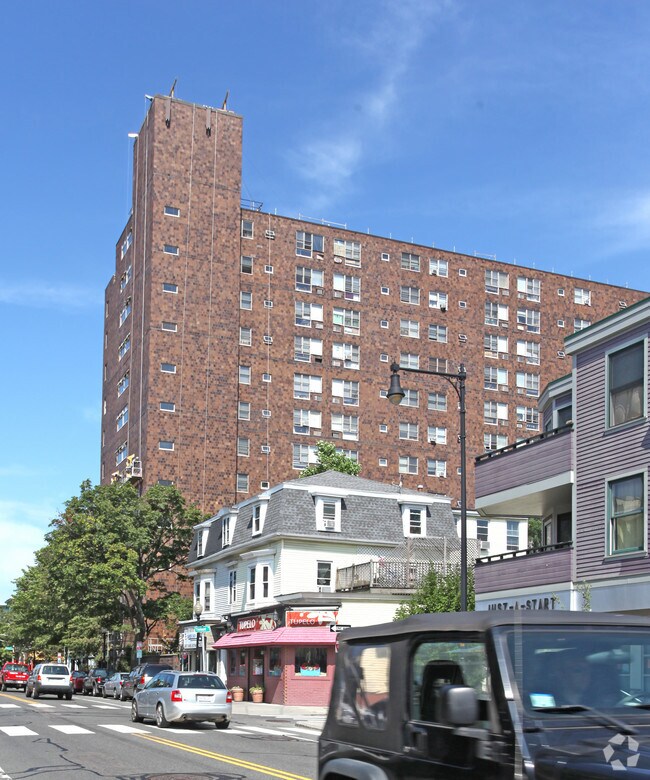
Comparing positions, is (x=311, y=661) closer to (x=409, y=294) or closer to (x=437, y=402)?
(x=437, y=402)

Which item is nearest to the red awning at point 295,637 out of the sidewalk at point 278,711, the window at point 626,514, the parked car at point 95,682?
the sidewalk at point 278,711

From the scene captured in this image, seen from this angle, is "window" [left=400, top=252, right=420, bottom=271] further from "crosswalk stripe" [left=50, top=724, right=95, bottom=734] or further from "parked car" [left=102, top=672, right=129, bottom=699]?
"crosswalk stripe" [left=50, top=724, right=95, bottom=734]

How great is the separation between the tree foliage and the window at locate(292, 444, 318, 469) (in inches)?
600

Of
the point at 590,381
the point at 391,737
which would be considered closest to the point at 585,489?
the point at 590,381

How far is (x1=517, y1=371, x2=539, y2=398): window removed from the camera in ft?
289

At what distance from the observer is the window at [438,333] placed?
280 ft

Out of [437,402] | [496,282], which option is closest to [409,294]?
[496,282]

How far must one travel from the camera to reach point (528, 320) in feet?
292

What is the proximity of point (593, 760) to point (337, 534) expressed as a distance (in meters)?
42.3

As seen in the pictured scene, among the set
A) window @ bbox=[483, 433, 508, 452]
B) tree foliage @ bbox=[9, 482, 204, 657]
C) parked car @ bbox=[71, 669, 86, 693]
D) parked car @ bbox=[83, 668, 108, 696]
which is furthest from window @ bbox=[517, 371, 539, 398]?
parked car @ bbox=[83, 668, 108, 696]

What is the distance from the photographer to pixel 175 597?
62.6 metres

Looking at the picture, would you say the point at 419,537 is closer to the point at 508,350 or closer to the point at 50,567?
the point at 50,567

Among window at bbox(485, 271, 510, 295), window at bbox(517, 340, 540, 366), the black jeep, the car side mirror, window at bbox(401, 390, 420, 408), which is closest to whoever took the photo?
the black jeep

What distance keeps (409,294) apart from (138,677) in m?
47.3
